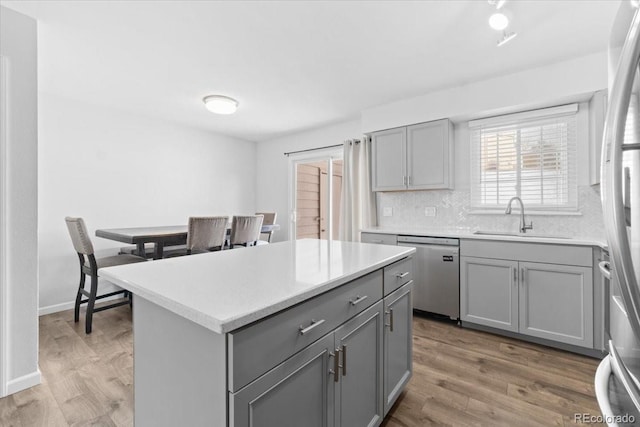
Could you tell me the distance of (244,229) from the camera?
3475 mm

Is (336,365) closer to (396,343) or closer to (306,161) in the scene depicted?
(396,343)

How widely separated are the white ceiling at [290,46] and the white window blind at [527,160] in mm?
541

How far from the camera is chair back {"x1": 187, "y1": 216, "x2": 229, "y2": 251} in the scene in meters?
2.96

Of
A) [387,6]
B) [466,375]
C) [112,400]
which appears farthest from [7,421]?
[387,6]

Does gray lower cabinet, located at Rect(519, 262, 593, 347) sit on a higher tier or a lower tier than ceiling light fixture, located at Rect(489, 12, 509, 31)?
lower

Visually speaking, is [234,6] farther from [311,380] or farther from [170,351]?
[311,380]

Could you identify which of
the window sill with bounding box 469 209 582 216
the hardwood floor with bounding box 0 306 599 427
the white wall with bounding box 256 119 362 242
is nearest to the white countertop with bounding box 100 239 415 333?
the hardwood floor with bounding box 0 306 599 427

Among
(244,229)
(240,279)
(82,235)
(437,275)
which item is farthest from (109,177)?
(437,275)

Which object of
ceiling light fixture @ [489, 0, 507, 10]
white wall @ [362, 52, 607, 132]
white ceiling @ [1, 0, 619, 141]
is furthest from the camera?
white wall @ [362, 52, 607, 132]

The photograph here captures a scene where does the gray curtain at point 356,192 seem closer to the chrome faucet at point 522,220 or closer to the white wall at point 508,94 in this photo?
the white wall at point 508,94

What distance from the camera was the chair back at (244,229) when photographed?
3395 mm

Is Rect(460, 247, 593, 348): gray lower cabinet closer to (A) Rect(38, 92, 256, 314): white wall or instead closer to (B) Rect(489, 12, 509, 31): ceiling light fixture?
(B) Rect(489, 12, 509, 31): ceiling light fixture

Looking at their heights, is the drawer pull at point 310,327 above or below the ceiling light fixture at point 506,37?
below

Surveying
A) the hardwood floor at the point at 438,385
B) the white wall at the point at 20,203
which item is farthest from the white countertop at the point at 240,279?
the white wall at the point at 20,203
